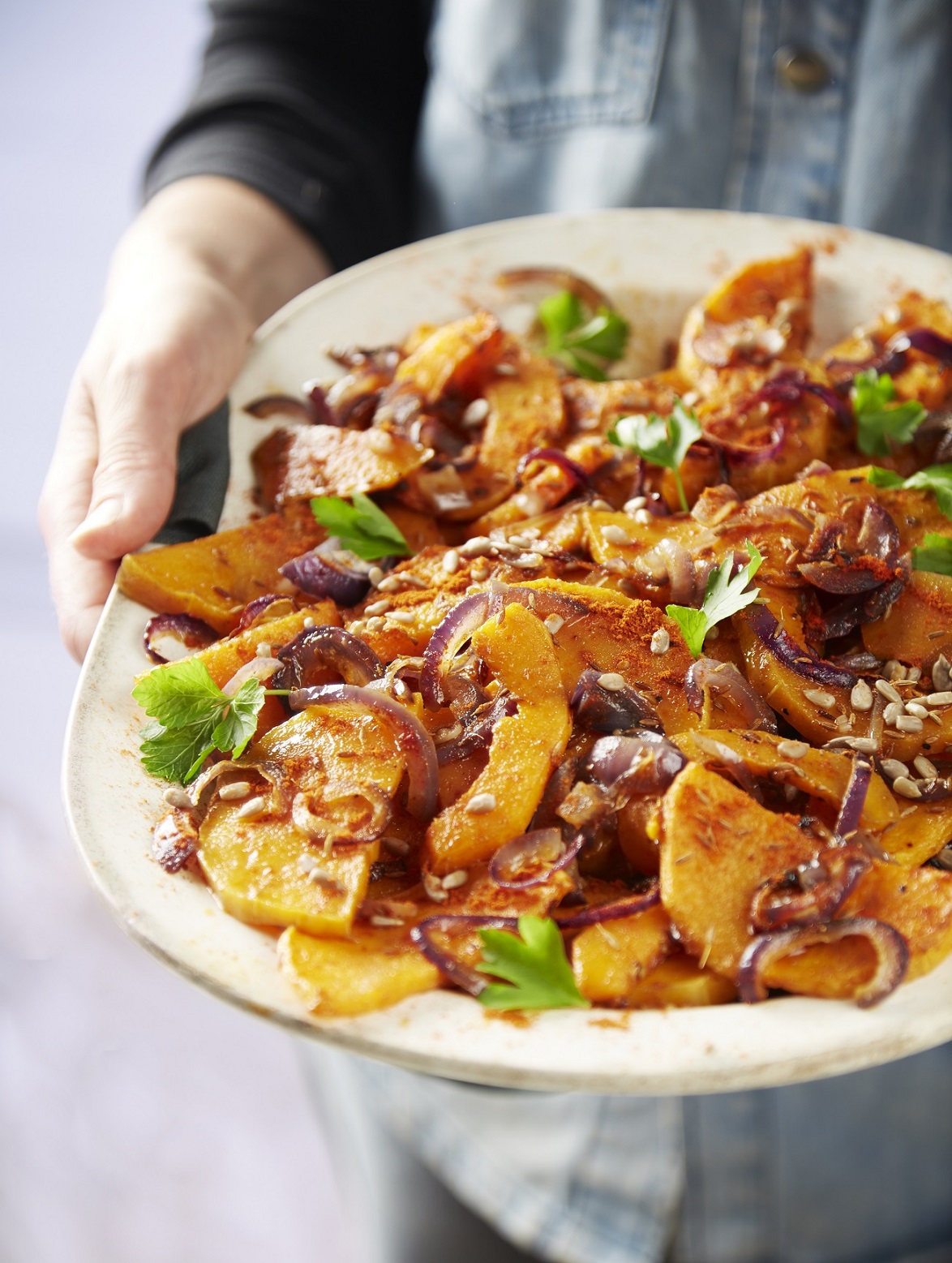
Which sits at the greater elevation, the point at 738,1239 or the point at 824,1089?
the point at 824,1089

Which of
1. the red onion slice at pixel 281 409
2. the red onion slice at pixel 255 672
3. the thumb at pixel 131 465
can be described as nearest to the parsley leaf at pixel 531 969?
the red onion slice at pixel 255 672

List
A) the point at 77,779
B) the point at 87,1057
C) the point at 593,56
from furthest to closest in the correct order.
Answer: the point at 87,1057 → the point at 593,56 → the point at 77,779

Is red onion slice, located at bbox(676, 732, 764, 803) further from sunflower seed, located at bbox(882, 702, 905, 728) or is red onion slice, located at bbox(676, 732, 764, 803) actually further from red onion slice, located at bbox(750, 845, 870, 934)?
sunflower seed, located at bbox(882, 702, 905, 728)

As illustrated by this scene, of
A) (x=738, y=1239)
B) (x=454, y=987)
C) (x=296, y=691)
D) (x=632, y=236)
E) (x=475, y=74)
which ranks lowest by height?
(x=738, y=1239)

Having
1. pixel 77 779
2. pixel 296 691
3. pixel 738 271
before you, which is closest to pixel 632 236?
pixel 738 271

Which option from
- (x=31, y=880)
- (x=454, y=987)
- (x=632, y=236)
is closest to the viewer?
(x=454, y=987)

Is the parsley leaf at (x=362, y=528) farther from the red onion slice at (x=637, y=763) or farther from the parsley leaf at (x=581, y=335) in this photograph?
the parsley leaf at (x=581, y=335)

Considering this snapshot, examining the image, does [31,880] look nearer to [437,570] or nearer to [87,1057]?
[87,1057]
